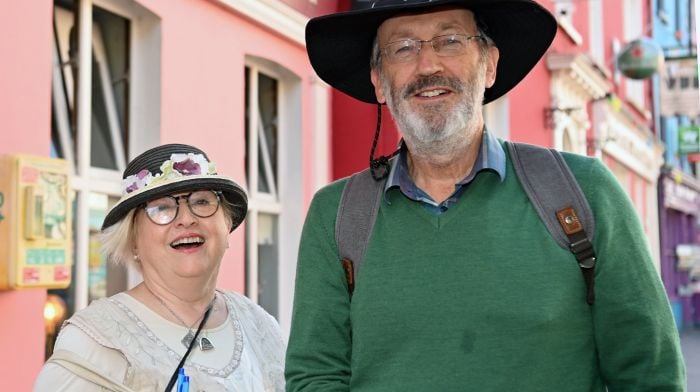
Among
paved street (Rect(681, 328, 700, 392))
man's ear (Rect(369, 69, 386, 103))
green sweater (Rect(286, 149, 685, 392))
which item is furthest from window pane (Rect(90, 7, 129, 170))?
paved street (Rect(681, 328, 700, 392))

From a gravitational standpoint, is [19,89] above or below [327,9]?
below

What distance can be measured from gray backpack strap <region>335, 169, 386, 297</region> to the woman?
0.90 meters

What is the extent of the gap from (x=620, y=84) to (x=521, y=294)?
17590 millimetres

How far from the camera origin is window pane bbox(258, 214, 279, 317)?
25.3 ft

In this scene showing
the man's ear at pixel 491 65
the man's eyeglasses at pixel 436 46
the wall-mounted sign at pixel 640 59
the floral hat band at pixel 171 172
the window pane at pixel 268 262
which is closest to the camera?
the man's eyeglasses at pixel 436 46

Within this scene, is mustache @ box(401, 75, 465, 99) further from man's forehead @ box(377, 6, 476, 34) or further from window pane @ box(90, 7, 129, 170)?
window pane @ box(90, 7, 129, 170)

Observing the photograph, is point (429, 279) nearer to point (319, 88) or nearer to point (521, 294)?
point (521, 294)

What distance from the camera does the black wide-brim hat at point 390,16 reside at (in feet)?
7.37

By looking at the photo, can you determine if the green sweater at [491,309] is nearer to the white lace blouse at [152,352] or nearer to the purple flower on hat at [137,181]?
the white lace blouse at [152,352]

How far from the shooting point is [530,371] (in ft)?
6.30

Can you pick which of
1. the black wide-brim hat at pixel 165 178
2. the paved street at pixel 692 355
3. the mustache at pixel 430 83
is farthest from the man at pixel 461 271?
the paved street at pixel 692 355

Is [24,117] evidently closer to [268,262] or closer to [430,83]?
[430,83]

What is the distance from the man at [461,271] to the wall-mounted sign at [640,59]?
42.8ft

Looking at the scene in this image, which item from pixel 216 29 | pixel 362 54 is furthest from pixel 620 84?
pixel 362 54
